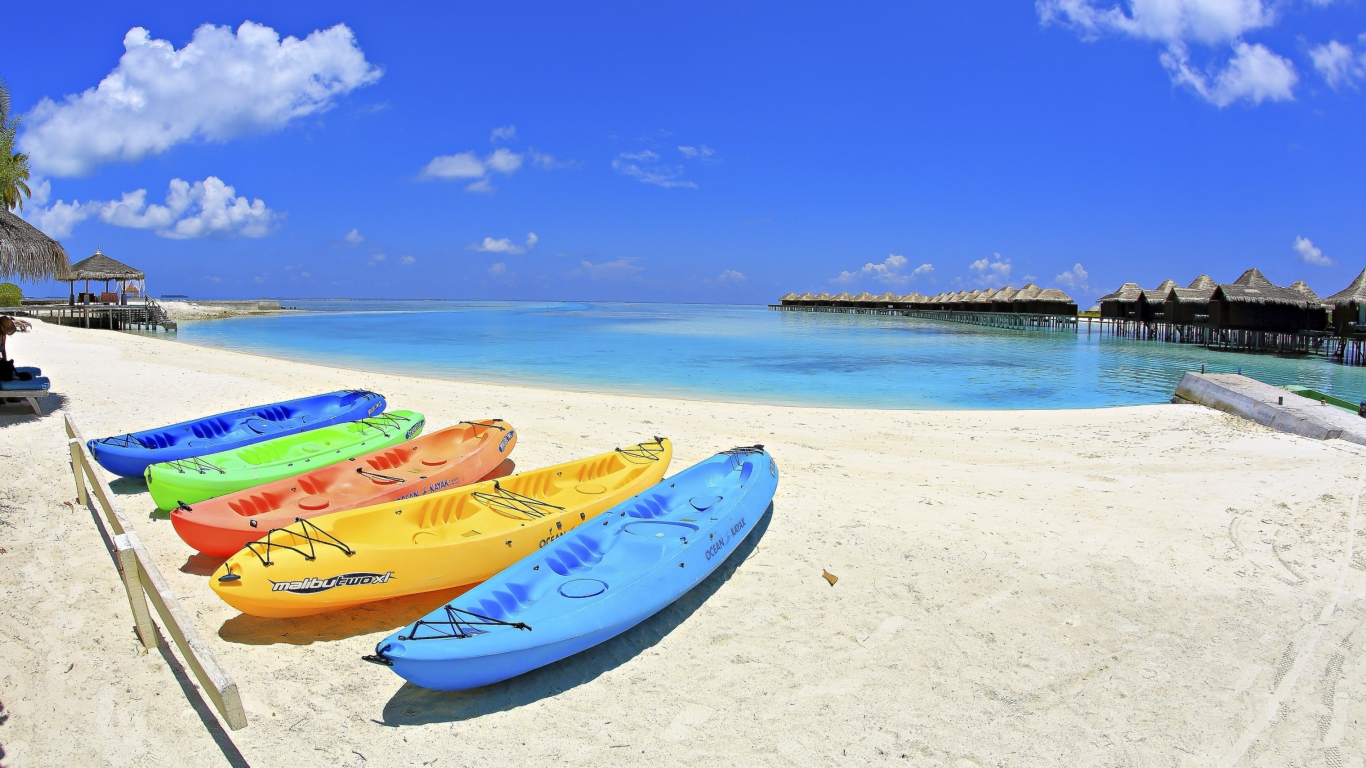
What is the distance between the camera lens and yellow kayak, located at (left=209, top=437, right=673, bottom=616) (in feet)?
11.2

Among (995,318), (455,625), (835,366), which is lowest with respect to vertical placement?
(455,625)

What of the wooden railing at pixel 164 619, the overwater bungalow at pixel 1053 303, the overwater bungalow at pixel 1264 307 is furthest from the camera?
the overwater bungalow at pixel 1053 303

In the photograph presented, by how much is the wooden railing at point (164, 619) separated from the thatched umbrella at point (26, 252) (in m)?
5.81

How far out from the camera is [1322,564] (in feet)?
15.4

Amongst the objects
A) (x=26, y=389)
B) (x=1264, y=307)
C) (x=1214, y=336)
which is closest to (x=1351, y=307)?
(x=1264, y=307)

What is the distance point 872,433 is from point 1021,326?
40.4 m

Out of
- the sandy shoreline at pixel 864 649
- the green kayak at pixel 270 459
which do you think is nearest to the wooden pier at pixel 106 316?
the sandy shoreline at pixel 864 649

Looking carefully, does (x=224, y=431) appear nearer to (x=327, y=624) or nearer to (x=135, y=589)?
(x=327, y=624)

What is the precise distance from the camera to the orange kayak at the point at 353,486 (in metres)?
4.18

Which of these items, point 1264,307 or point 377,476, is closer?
point 377,476

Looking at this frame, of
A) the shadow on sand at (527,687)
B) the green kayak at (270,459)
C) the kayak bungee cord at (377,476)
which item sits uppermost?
the green kayak at (270,459)

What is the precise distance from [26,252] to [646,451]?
314 inches

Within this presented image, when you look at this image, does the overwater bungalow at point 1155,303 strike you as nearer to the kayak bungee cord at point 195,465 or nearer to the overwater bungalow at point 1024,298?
the overwater bungalow at point 1024,298

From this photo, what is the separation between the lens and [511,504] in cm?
468
